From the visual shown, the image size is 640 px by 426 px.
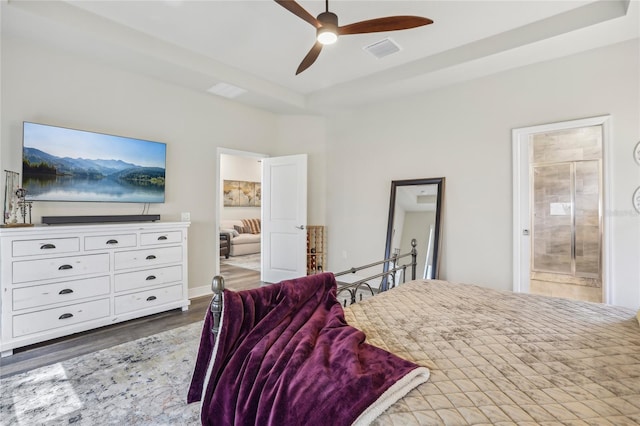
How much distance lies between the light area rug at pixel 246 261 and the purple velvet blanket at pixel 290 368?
473cm

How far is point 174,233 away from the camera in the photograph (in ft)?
11.8

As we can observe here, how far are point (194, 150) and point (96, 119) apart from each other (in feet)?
3.75

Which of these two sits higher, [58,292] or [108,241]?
[108,241]

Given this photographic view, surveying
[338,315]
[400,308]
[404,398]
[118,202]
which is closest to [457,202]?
[400,308]

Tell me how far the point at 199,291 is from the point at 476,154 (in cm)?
406

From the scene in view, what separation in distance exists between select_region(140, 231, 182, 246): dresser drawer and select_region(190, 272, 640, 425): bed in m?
2.55

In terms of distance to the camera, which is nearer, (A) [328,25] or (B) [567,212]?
(A) [328,25]

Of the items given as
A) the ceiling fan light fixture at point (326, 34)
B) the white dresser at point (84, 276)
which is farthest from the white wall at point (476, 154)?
the white dresser at point (84, 276)

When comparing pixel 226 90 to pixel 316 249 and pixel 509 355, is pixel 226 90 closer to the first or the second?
pixel 316 249

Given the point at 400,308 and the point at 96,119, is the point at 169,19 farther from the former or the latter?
the point at 400,308

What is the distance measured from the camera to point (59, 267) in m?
2.77

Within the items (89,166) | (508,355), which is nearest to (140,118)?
(89,166)

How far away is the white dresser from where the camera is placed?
8.37 feet

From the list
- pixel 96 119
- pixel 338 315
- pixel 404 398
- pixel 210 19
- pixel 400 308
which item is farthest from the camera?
pixel 96 119
